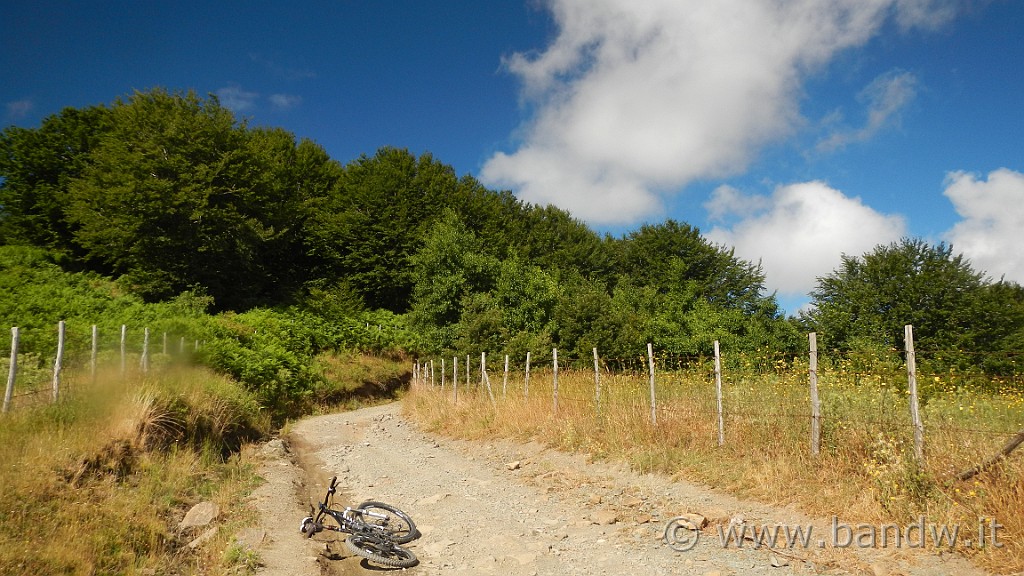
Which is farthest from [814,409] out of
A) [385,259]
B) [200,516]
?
[385,259]

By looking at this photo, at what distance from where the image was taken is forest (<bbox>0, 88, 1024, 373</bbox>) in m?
Result: 28.6

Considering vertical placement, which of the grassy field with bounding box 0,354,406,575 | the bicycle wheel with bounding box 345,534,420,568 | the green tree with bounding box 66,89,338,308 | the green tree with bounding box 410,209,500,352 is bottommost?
the bicycle wheel with bounding box 345,534,420,568

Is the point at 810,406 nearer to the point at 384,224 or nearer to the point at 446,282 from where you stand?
the point at 446,282

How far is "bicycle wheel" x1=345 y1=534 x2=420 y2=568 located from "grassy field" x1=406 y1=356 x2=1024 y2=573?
4348mm

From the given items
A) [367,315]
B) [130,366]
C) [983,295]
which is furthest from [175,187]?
[983,295]

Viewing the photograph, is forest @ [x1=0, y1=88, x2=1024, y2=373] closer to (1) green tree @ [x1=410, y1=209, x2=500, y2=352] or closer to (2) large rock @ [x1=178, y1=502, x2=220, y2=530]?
(1) green tree @ [x1=410, y1=209, x2=500, y2=352]

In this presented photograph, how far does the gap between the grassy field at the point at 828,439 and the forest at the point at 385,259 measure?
1297 centimetres

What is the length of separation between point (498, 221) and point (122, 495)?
39.7 meters

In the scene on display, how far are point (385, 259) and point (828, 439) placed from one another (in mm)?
37131

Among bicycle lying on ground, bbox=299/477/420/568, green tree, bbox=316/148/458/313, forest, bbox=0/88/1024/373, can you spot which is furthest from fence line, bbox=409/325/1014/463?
green tree, bbox=316/148/458/313

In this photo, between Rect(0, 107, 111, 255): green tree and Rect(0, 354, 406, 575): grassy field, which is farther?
Rect(0, 107, 111, 255): green tree

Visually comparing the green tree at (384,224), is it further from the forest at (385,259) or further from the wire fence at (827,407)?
the wire fence at (827,407)

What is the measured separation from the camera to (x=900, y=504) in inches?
235

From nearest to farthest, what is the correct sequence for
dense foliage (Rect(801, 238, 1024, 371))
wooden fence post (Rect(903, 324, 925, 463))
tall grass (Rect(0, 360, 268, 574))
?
tall grass (Rect(0, 360, 268, 574)) → wooden fence post (Rect(903, 324, 925, 463)) → dense foliage (Rect(801, 238, 1024, 371))
